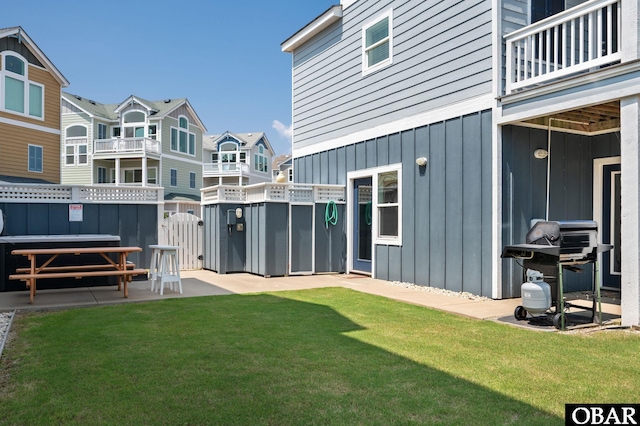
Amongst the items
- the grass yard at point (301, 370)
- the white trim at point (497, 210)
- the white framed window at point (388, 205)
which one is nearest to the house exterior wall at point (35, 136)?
the grass yard at point (301, 370)

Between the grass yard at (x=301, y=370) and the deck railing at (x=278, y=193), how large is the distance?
4175mm

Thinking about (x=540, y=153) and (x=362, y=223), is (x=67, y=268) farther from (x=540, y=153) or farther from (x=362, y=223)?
(x=540, y=153)

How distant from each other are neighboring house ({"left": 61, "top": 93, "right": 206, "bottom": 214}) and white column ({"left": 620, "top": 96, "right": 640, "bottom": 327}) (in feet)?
83.4

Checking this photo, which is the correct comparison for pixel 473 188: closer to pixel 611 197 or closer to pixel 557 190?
pixel 557 190

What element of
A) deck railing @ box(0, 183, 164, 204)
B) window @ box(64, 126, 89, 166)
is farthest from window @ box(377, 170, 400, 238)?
window @ box(64, 126, 89, 166)

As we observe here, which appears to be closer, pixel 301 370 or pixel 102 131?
pixel 301 370

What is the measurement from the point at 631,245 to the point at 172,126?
27.4 meters

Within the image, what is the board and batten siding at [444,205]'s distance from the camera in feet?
23.4

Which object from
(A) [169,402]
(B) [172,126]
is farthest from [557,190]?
(B) [172,126]

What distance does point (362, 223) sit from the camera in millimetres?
10188

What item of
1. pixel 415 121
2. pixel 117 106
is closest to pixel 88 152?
pixel 117 106

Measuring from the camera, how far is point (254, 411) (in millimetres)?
2881

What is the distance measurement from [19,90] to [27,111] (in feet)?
2.54

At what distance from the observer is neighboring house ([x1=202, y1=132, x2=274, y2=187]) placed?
38.2m
